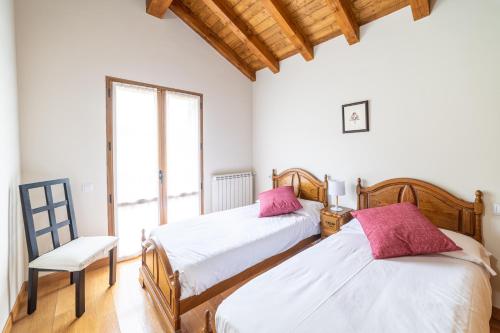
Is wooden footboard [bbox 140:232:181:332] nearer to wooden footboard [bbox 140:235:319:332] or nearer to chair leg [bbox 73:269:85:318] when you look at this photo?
wooden footboard [bbox 140:235:319:332]

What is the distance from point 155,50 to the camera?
A: 3.12m

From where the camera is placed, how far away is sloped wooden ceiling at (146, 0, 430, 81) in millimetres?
2541

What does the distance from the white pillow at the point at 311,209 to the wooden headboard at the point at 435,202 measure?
2.05ft

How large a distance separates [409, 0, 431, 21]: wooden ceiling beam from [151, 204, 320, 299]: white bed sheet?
8.10 feet

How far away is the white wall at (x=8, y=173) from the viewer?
174 centimetres

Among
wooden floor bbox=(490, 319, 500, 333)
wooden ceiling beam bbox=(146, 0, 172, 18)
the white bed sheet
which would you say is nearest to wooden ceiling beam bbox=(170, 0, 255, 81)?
wooden ceiling beam bbox=(146, 0, 172, 18)

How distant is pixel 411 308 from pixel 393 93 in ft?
7.34

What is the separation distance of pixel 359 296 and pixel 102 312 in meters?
2.18

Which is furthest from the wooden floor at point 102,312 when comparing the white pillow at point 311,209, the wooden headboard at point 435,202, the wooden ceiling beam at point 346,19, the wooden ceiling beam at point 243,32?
the wooden ceiling beam at point 243,32

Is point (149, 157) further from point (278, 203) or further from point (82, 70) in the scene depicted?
point (278, 203)

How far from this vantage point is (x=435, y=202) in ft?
7.39

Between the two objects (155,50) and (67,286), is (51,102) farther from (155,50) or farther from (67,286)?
(67,286)

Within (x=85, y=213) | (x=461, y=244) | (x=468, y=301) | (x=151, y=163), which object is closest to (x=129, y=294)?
(x=85, y=213)

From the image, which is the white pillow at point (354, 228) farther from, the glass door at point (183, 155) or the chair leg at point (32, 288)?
the chair leg at point (32, 288)
